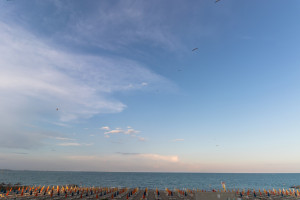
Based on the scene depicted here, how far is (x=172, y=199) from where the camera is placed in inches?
1918

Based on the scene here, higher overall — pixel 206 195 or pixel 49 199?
pixel 206 195

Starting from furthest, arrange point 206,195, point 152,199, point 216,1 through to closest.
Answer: point 152,199, point 206,195, point 216,1

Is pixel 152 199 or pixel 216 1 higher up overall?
pixel 216 1

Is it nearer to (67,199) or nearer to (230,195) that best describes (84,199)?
(67,199)

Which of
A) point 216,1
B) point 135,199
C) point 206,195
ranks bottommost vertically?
point 135,199

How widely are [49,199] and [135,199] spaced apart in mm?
19907

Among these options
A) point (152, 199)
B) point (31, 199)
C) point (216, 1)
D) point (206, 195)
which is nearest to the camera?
point (216, 1)

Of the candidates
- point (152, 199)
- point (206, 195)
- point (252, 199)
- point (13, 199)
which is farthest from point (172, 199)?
point (13, 199)

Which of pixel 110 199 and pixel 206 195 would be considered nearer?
pixel 206 195

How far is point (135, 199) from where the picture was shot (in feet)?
159

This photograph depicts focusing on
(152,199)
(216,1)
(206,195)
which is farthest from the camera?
(152,199)

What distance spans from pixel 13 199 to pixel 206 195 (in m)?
43.9

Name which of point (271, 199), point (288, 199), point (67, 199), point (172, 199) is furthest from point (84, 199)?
point (288, 199)

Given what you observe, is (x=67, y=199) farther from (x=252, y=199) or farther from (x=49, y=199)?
(x=252, y=199)
